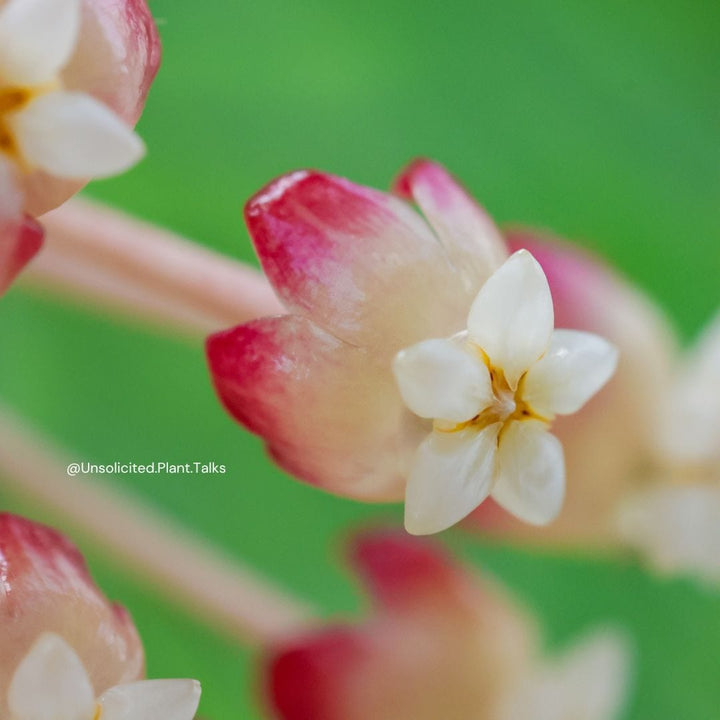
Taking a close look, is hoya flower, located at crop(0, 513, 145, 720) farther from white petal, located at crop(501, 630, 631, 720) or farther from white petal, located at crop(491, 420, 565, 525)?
white petal, located at crop(501, 630, 631, 720)

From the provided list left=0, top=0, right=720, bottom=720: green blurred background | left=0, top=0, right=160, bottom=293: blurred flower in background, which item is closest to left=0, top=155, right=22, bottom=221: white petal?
left=0, top=0, right=160, bottom=293: blurred flower in background

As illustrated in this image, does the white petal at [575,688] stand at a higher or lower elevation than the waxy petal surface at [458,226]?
lower

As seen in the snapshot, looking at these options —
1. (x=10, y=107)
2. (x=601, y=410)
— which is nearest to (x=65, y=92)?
(x=10, y=107)

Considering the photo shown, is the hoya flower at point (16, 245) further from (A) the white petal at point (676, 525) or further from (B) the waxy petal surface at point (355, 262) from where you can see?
(A) the white petal at point (676, 525)

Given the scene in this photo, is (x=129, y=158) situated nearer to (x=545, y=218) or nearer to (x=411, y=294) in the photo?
(x=411, y=294)

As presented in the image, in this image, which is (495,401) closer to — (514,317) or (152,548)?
(514,317)

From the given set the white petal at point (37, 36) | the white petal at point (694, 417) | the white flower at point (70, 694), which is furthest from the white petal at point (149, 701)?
the white petal at point (694, 417)
